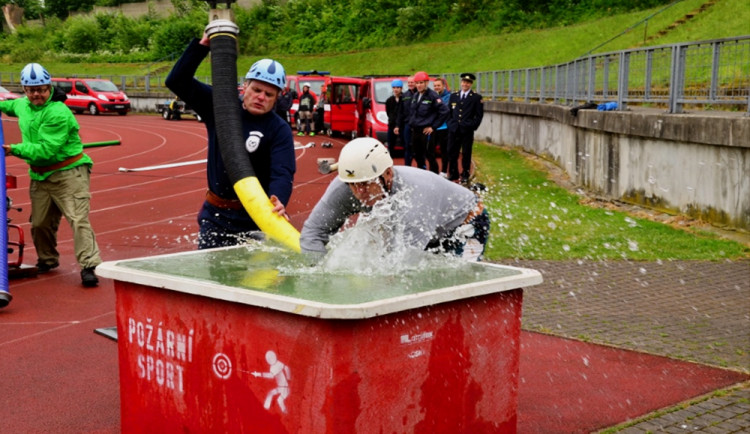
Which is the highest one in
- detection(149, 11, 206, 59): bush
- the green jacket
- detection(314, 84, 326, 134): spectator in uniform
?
detection(149, 11, 206, 59): bush

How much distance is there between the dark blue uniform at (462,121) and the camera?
58.2 feet

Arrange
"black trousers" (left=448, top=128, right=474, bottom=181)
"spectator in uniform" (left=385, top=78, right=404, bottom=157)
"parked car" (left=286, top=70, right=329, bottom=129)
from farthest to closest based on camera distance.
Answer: "parked car" (left=286, top=70, right=329, bottom=129) → "spectator in uniform" (left=385, top=78, right=404, bottom=157) → "black trousers" (left=448, top=128, right=474, bottom=181)

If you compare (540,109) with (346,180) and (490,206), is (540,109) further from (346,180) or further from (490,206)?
(346,180)

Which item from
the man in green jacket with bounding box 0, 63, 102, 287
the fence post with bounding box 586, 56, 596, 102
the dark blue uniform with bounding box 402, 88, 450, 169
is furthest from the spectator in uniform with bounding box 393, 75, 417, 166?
the man in green jacket with bounding box 0, 63, 102, 287

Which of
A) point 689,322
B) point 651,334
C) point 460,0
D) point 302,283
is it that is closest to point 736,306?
point 689,322

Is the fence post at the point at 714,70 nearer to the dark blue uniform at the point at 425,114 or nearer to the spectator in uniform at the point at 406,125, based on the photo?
the dark blue uniform at the point at 425,114

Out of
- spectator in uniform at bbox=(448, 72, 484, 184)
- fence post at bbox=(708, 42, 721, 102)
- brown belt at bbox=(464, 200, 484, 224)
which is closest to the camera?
brown belt at bbox=(464, 200, 484, 224)

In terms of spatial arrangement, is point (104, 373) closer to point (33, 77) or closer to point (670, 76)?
point (33, 77)

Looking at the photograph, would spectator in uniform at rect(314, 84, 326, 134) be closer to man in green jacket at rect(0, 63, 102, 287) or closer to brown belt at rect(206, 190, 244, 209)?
man in green jacket at rect(0, 63, 102, 287)

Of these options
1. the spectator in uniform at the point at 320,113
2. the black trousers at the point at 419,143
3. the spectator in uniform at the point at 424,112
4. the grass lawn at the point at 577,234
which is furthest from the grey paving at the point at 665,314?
the spectator in uniform at the point at 320,113

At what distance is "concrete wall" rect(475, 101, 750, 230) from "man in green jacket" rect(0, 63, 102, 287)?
7282 millimetres

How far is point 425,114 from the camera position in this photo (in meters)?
18.3

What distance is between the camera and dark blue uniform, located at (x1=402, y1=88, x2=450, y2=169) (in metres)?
18.2

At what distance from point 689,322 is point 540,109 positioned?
1610cm
